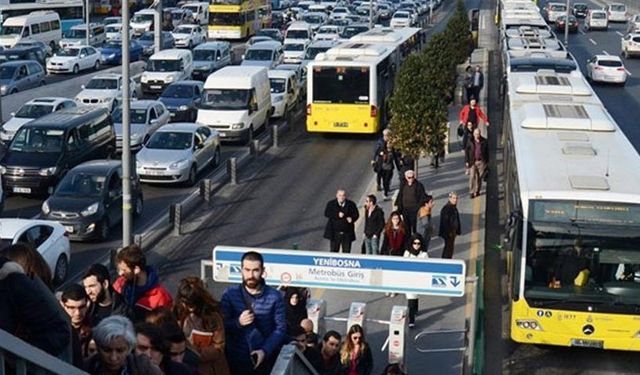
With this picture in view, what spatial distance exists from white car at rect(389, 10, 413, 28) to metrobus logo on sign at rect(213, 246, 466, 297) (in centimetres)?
5647

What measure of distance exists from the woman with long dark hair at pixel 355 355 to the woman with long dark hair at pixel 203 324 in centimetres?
387

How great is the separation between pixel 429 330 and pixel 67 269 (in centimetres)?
684

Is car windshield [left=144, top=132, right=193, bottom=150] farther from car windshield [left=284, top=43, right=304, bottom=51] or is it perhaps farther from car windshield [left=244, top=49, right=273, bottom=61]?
car windshield [left=284, top=43, right=304, bottom=51]

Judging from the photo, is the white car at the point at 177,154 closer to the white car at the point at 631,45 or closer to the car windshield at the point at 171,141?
the car windshield at the point at 171,141

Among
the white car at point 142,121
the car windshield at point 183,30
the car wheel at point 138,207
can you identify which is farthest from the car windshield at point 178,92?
the car windshield at point 183,30

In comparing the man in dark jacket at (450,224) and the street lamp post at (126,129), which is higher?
the street lamp post at (126,129)

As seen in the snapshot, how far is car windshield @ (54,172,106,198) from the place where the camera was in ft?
72.0

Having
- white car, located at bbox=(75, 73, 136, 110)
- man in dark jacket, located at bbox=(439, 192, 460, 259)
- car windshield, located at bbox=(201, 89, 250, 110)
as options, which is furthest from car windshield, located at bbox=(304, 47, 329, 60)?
man in dark jacket, located at bbox=(439, 192, 460, 259)

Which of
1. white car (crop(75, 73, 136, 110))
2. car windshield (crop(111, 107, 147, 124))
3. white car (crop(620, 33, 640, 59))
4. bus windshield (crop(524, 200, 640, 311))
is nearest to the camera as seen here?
bus windshield (crop(524, 200, 640, 311))

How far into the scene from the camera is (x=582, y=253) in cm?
1426

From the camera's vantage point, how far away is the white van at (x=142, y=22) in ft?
220

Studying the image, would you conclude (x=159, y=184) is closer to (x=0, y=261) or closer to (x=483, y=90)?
(x=483, y=90)

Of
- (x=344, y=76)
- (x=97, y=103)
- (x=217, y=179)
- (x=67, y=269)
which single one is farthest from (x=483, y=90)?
(x=67, y=269)

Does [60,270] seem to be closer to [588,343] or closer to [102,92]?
[588,343]
